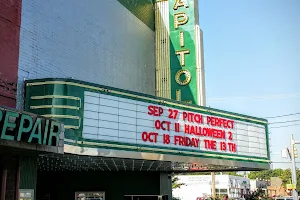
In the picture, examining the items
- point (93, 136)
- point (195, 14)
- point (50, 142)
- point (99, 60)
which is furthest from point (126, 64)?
point (50, 142)

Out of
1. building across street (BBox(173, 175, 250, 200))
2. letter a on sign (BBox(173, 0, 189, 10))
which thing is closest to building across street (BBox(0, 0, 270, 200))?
letter a on sign (BBox(173, 0, 189, 10))

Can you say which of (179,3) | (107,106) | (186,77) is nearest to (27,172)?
(107,106)

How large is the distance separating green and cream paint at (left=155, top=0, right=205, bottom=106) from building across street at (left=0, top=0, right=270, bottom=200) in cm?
6

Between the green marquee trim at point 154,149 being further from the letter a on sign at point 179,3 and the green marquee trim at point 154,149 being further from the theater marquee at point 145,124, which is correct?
the letter a on sign at point 179,3

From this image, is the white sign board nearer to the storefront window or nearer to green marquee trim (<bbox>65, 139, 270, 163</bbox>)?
green marquee trim (<bbox>65, 139, 270, 163</bbox>)

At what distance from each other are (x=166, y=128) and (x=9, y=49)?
661 centimetres

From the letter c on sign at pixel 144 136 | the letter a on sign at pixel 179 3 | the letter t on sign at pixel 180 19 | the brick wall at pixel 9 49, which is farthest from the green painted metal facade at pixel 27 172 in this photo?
the letter a on sign at pixel 179 3

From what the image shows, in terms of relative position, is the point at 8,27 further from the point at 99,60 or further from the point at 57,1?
the point at 99,60

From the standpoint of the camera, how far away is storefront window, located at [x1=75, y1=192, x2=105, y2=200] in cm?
2070

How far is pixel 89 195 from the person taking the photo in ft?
68.1

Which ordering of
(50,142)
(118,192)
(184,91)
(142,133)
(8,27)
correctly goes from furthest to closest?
1. (184,91)
2. (118,192)
3. (142,133)
4. (8,27)
5. (50,142)

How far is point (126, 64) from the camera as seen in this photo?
21.5 meters

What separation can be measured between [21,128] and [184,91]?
43.6 feet

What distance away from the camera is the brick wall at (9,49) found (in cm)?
1296
